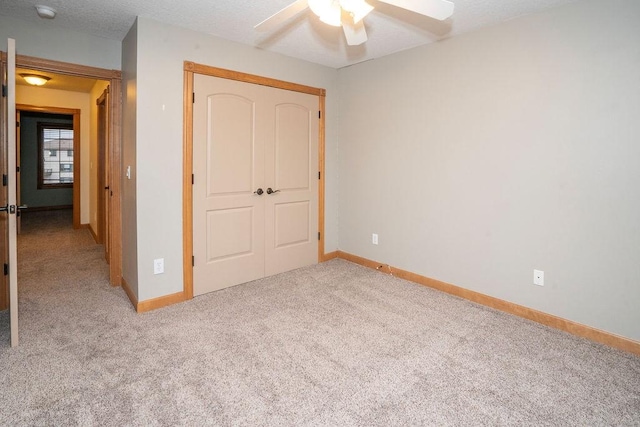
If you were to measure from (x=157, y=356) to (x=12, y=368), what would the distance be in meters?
0.80

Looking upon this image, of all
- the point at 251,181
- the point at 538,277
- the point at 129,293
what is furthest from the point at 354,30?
the point at 129,293

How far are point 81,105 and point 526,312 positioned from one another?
7.16m

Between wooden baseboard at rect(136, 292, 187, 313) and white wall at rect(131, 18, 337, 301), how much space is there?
4cm

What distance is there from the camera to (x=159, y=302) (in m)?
3.00

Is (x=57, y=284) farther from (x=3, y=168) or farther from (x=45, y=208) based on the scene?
(x=45, y=208)

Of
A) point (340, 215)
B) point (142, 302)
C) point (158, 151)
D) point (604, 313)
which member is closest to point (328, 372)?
point (142, 302)

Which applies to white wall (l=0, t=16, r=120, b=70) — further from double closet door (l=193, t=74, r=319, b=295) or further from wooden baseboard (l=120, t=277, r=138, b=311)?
wooden baseboard (l=120, t=277, r=138, b=311)

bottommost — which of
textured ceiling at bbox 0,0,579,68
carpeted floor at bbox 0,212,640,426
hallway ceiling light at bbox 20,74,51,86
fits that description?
carpeted floor at bbox 0,212,640,426

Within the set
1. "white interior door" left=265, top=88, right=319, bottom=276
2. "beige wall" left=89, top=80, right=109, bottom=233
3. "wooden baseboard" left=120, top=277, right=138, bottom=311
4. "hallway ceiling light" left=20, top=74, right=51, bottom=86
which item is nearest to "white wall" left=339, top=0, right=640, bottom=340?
"white interior door" left=265, top=88, right=319, bottom=276

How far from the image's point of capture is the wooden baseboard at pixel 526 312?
2.37m

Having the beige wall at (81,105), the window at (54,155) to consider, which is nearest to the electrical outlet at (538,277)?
the beige wall at (81,105)

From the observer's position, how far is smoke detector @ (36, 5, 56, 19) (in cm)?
257

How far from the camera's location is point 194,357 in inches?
87.7

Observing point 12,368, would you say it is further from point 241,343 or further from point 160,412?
point 241,343
